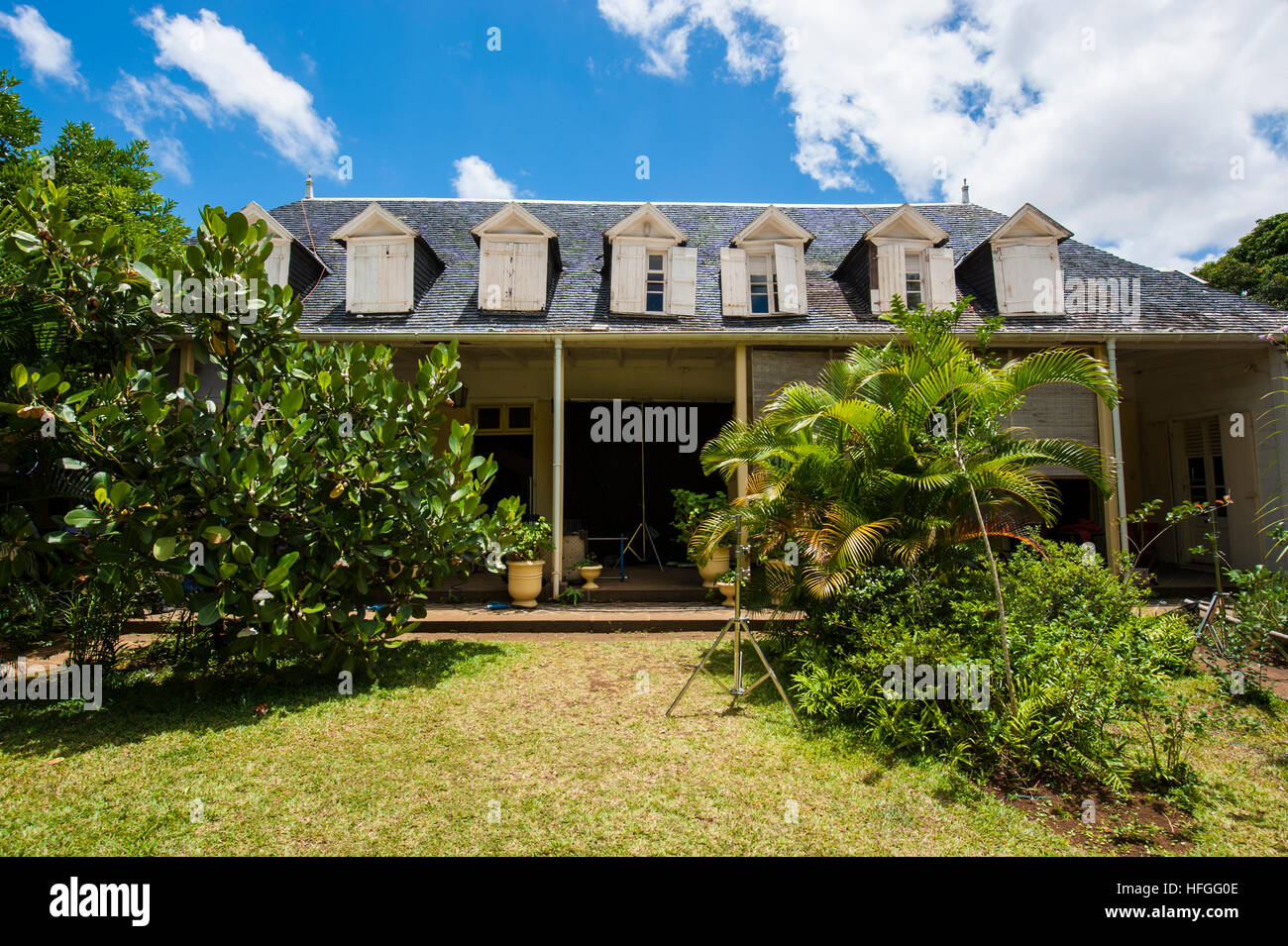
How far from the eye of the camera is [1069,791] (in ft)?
11.8

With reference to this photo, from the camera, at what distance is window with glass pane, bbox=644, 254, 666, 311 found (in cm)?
1040

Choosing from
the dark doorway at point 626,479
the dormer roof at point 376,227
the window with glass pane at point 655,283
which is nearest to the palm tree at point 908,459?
the window with glass pane at point 655,283

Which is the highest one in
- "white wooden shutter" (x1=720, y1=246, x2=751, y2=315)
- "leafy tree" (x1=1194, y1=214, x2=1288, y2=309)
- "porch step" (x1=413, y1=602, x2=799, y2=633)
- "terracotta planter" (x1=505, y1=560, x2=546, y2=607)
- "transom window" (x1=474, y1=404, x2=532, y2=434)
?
"leafy tree" (x1=1194, y1=214, x2=1288, y2=309)

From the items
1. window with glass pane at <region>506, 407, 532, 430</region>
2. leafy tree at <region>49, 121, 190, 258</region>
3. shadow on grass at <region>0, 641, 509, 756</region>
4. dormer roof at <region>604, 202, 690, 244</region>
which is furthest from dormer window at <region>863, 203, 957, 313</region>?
leafy tree at <region>49, 121, 190, 258</region>

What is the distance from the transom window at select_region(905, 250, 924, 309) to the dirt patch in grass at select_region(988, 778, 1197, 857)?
8.41 m

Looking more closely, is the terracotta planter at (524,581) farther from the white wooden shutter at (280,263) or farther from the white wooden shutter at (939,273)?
the white wooden shutter at (939,273)

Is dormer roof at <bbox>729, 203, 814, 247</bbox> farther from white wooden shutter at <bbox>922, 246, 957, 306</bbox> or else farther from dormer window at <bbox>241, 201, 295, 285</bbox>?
dormer window at <bbox>241, 201, 295, 285</bbox>

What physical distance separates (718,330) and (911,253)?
3.70m

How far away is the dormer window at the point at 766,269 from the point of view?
394 inches

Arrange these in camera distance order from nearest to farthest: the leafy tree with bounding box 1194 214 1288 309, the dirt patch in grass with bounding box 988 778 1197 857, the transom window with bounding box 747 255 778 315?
1. the dirt patch in grass with bounding box 988 778 1197 857
2. the transom window with bounding box 747 255 778 315
3. the leafy tree with bounding box 1194 214 1288 309

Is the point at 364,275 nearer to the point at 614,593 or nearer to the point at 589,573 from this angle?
the point at 589,573
